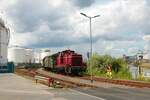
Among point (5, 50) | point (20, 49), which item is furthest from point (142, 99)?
point (20, 49)

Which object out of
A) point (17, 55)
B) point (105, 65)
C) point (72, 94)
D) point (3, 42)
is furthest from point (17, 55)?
point (72, 94)

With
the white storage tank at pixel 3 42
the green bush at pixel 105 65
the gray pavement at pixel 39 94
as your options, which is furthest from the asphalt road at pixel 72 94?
the white storage tank at pixel 3 42

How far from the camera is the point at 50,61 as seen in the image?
73812 mm

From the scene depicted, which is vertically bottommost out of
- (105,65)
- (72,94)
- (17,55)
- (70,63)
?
(72,94)

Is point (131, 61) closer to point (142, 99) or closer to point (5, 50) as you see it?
point (5, 50)

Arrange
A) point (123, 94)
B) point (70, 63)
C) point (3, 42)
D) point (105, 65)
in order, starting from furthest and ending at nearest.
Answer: point (3, 42) → point (105, 65) → point (70, 63) → point (123, 94)

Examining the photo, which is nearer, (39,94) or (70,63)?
(39,94)

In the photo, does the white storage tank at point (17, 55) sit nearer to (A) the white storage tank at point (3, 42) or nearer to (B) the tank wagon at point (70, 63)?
(A) the white storage tank at point (3, 42)

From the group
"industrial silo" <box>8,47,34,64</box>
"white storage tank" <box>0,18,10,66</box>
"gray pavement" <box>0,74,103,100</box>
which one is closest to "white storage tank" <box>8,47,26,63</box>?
"industrial silo" <box>8,47,34,64</box>

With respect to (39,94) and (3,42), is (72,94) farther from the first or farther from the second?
(3,42)

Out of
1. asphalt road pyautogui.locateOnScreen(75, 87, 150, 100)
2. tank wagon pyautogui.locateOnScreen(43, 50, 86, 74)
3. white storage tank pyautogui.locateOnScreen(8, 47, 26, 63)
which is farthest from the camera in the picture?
white storage tank pyautogui.locateOnScreen(8, 47, 26, 63)

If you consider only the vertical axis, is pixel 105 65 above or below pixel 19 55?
below

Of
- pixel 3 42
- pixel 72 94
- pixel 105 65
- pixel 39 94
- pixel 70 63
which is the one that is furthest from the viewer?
pixel 3 42

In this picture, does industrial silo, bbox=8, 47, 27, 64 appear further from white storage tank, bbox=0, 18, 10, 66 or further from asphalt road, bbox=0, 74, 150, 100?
asphalt road, bbox=0, 74, 150, 100
